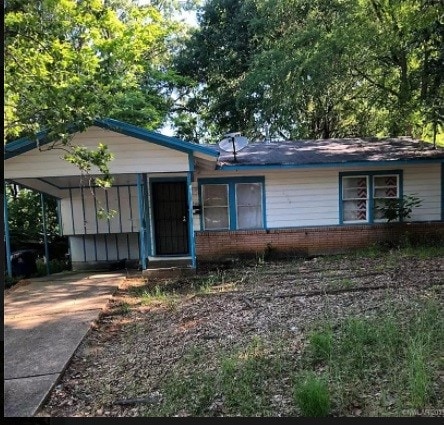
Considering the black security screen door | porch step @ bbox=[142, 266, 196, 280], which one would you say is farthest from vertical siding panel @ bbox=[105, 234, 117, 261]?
porch step @ bbox=[142, 266, 196, 280]

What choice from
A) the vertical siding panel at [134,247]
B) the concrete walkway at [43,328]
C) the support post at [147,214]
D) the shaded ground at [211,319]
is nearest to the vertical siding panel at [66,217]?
the vertical siding panel at [134,247]

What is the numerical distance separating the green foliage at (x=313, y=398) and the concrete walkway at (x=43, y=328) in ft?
6.79

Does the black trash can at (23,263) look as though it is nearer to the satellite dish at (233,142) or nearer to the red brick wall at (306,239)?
the red brick wall at (306,239)

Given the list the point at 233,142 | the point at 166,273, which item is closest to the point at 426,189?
the point at 233,142

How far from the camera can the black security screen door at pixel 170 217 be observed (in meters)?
10.5

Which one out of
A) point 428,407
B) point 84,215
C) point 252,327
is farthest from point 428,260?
point 84,215

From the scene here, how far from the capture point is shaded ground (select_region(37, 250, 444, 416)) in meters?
3.58

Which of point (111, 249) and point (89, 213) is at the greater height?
point (89, 213)

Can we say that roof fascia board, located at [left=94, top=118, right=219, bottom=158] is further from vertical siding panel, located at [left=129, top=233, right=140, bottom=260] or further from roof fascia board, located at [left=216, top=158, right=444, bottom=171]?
vertical siding panel, located at [left=129, top=233, right=140, bottom=260]

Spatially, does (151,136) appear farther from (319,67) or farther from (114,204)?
(319,67)

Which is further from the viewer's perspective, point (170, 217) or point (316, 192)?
point (316, 192)

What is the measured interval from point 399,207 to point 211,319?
23.9ft

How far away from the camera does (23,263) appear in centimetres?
1093

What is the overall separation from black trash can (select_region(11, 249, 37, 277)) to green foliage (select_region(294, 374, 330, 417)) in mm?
9295
